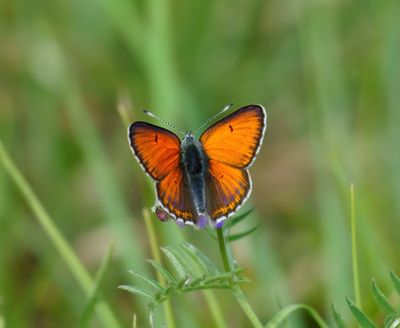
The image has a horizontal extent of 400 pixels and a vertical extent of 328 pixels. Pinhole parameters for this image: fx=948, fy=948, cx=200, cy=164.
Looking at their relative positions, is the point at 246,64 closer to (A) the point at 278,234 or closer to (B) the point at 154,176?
→ (A) the point at 278,234

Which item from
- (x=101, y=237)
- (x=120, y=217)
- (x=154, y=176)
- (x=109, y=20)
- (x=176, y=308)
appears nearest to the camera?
(x=154, y=176)

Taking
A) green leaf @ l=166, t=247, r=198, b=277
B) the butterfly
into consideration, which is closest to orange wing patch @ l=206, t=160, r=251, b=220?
the butterfly

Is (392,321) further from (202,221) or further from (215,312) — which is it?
(215,312)

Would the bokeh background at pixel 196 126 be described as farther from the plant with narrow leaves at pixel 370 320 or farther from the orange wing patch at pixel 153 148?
the plant with narrow leaves at pixel 370 320

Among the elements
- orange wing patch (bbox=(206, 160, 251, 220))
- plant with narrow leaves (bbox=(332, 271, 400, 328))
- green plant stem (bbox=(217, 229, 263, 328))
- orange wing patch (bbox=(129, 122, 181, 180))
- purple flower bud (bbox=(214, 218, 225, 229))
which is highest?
orange wing patch (bbox=(129, 122, 181, 180))

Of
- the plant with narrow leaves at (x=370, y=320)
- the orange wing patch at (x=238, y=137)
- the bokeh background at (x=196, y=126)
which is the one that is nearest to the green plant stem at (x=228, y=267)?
the plant with narrow leaves at (x=370, y=320)

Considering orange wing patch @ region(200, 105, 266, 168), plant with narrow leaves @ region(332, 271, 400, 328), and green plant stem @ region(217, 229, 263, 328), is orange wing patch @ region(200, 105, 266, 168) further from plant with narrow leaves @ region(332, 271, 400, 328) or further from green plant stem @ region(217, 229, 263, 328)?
plant with narrow leaves @ region(332, 271, 400, 328)

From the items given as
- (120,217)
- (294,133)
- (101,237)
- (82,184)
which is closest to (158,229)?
(120,217)
